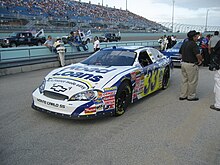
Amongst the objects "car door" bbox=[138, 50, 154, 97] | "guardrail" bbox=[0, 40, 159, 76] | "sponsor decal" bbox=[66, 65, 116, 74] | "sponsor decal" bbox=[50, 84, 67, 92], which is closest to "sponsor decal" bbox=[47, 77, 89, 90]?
"sponsor decal" bbox=[50, 84, 67, 92]

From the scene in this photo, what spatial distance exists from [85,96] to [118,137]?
956 mm

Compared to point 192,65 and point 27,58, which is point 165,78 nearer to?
point 192,65

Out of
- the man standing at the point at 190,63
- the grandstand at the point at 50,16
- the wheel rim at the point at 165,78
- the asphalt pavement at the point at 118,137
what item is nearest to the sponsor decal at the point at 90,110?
the asphalt pavement at the point at 118,137

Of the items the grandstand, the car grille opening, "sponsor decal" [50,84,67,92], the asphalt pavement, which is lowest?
the asphalt pavement

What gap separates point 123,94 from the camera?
15.7 feet

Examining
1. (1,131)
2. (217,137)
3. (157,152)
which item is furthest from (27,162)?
(217,137)

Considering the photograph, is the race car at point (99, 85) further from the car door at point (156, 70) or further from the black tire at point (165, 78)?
the black tire at point (165, 78)

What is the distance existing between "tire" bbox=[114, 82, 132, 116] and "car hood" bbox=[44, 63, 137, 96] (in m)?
0.24

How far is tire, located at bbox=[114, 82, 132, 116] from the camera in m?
4.59

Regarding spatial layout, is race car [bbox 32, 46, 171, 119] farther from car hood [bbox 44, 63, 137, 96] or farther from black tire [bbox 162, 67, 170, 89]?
black tire [bbox 162, 67, 170, 89]

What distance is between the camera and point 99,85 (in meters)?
4.26

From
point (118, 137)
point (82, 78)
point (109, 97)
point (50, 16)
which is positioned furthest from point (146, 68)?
point (50, 16)

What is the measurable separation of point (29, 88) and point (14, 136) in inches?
142

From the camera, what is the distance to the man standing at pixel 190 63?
571 centimetres
